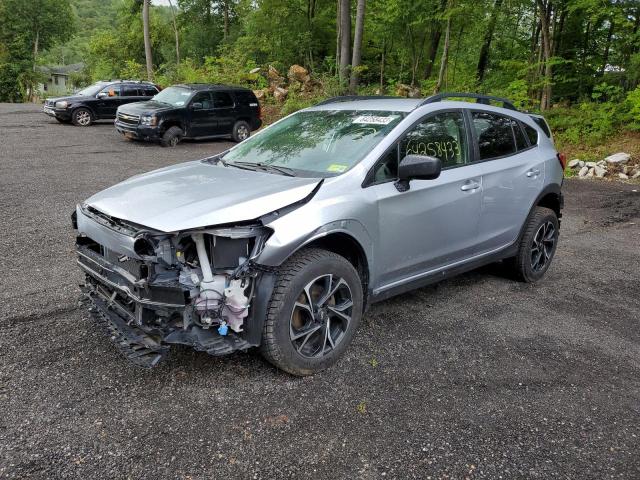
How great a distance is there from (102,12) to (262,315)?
4814 inches

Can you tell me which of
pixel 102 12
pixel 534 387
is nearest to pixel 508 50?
pixel 534 387

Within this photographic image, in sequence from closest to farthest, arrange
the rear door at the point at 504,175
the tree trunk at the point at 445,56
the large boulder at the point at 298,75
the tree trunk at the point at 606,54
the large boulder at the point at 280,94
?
the rear door at the point at 504,175 → the tree trunk at the point at 606,54 → the tree trunk at the point at 445,56 → the large boulder at the point at 280,94 → the large boulder at the point at 298,75

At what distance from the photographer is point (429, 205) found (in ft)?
12.6

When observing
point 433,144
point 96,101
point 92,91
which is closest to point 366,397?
point 433,144

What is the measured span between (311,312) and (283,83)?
22.1 metres

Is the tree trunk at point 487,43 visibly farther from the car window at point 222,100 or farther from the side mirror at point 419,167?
the side mirror at point 419,167

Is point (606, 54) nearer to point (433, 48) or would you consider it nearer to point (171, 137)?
point (433, 48)

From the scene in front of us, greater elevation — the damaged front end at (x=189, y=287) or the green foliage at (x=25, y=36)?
the green foliage at (x=25, y=36)

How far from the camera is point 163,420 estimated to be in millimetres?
2758

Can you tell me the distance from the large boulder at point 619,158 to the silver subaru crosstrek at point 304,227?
29.7 ft

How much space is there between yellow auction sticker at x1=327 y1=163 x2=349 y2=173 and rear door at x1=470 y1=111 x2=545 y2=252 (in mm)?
1450

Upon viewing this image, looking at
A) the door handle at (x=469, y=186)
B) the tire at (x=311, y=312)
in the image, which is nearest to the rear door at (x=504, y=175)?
the door handle at (x=469, y=186)

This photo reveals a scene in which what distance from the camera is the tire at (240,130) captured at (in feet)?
53.4

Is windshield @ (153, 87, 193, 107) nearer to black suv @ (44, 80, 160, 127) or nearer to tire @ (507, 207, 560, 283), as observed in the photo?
black suv @ (44, 80, 160, 127)
